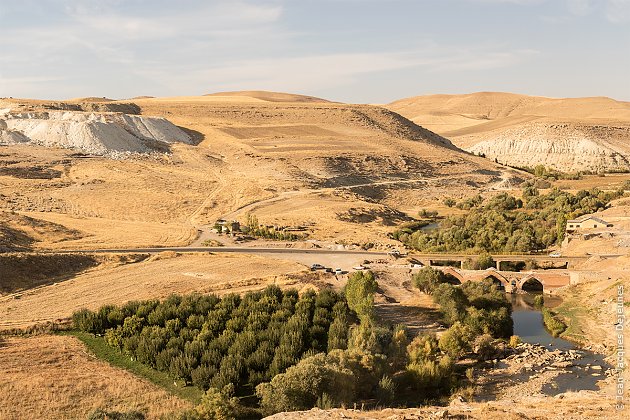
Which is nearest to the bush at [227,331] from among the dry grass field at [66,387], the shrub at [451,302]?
the dry grass field at [66,387]

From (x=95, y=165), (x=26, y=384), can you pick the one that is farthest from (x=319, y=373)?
(x=95, y=165)

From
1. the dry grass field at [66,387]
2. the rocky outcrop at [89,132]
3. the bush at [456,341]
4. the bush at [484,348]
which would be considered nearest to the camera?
the dry grass field at [66,387]

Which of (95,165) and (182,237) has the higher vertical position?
(95,165)

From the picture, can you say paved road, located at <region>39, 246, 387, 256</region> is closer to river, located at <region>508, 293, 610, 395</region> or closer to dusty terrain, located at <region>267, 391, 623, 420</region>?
river, located at <region>508, 293, 610, 395</region>

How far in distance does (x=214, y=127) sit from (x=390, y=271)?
9511 cm

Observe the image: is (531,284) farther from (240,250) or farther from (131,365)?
(131,365)

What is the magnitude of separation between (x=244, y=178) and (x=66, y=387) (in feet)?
240

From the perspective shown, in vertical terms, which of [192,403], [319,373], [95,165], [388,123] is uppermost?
[388,123]

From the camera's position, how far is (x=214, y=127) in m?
146

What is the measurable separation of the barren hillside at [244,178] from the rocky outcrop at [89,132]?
3353mm

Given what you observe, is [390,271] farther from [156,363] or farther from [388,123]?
[388,123]

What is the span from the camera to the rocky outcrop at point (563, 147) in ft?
509

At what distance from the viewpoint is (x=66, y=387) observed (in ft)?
115

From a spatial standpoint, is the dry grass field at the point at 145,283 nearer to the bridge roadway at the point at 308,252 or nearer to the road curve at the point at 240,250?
the road curve at the point at 240,250
